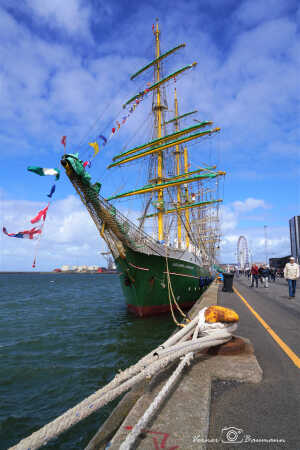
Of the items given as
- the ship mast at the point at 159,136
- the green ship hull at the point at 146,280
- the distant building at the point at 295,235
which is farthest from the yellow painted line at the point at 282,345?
the distant building at the point at 295,235

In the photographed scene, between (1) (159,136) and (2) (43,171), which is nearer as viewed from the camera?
(2) (43,171)

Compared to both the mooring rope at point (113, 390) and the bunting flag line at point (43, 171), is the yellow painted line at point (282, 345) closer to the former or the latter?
the mooring rope at point (113, 390)

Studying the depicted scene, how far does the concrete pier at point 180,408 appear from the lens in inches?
79.5

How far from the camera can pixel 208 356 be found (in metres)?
3.85

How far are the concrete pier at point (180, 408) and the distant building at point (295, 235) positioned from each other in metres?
78.0

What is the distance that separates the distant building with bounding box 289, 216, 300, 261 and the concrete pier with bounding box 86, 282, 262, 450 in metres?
78.0

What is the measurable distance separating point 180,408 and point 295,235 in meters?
82.5

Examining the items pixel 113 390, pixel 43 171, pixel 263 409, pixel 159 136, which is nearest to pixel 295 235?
pixel 159 136

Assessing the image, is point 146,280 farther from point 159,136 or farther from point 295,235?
point 295,235

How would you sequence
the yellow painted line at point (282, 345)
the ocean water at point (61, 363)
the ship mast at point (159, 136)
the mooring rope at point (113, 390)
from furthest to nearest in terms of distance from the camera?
the ship mast at point (159, 136) < the ocean water at point (61, 363) < the yellow painted line at point (282, 345) < the mooring rope at point (113, 390)

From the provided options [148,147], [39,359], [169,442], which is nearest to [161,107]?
[148,147]

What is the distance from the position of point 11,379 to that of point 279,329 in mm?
6229

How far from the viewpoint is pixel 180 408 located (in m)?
2.45

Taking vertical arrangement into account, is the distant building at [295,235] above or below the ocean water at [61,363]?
above
